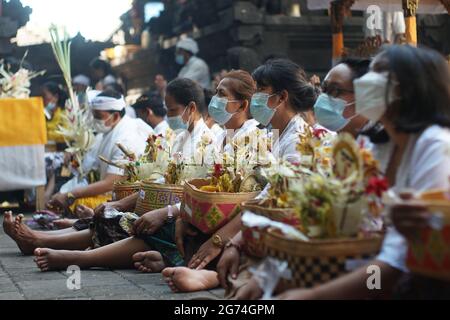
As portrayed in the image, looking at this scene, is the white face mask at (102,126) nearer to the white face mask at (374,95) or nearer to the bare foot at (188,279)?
the bare foot at (188,279)

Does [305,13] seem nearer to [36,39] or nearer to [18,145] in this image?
[18,145]

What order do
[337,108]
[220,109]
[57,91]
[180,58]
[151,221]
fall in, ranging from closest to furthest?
[337,108] < [151,221] < [220,109] < [57,91] < [180,58]

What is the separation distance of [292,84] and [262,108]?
25cm

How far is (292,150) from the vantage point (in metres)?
4.61

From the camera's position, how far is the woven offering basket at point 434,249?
8.07ft

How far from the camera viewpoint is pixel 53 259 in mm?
4848

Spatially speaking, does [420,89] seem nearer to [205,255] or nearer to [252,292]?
[252,292]

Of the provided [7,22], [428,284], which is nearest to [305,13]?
[7,22]

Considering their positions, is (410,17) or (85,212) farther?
(410,17)

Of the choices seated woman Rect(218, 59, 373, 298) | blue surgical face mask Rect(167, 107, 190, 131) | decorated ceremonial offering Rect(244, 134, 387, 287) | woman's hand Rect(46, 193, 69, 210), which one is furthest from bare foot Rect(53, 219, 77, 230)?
decorated ceremonial offering Rect(244, 134, 387, 287)

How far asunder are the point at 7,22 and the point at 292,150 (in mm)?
8337

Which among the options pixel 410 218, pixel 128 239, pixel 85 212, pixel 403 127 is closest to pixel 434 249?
pixel 410 218

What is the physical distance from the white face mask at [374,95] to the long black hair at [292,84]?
5.78ft
